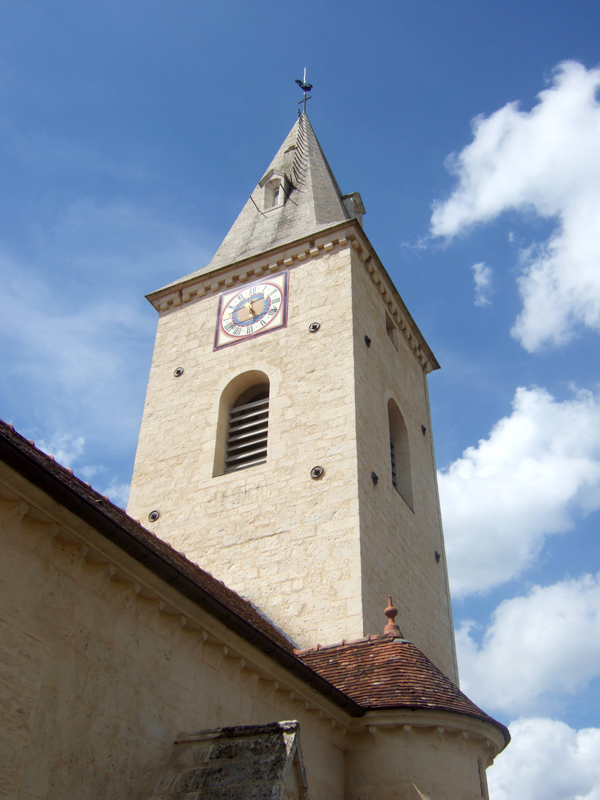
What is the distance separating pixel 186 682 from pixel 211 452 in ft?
26.3

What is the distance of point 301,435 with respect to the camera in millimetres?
14695

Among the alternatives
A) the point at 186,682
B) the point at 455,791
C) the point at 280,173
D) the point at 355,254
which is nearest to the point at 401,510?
the point at 355,254

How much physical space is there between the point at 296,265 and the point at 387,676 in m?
10.1

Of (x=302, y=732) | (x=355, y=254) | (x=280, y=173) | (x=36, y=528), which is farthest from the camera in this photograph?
(x=280, y=173)

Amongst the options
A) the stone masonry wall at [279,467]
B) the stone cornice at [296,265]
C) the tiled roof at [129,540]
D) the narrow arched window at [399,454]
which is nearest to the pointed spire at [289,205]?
the stone cornice at [296,265]

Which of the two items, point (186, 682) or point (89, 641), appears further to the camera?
point (186, 682)

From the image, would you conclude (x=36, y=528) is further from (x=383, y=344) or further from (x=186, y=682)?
(x=383, y=344)

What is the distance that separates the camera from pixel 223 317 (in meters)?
17.8

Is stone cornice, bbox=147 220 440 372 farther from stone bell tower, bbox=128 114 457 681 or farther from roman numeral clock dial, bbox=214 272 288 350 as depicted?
roman numeral clock dial, bbox=214 272 288 350

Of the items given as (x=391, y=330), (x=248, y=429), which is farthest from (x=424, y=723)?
(x=391, y=330)

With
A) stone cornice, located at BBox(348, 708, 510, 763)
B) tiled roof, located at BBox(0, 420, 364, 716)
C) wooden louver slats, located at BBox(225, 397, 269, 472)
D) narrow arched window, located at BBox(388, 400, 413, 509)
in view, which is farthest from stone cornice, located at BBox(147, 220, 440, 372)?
stone cornice, located at BBox(348, 708, 510, 763)

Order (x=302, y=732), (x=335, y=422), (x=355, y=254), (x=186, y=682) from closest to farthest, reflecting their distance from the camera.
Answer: (x=186, y=682) → (x=302, y=732) → (x=335, y=422) → (x=355, y=254)

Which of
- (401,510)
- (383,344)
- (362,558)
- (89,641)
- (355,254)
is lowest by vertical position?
(89,641)

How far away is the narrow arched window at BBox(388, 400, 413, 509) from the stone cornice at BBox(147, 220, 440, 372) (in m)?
2.73
